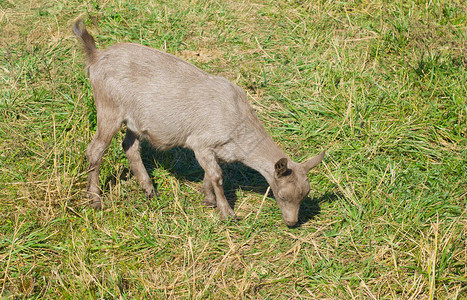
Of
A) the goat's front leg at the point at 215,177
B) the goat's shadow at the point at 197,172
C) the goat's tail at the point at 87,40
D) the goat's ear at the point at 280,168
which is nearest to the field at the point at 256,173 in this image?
the goat's shadow at the point at 197,172

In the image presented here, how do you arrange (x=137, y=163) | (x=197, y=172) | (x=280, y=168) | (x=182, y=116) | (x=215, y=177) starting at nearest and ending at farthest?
(x=280, y=168), (x=182, y=116), (x=215, y=177), (x=137, y=163), (x=197, y=172)

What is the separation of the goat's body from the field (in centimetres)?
46

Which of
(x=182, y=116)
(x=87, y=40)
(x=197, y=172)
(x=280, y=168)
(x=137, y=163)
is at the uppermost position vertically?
(x=87, y=40)

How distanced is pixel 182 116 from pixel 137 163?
3.38 ft

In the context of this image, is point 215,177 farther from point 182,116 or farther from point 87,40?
point 87,40

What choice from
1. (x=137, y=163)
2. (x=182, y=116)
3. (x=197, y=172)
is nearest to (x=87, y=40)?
(x=182, y=116)

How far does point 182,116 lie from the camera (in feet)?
19.7

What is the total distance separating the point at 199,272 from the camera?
5.47 meters

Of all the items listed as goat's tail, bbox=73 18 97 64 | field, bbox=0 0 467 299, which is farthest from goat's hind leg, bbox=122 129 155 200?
goat's tail, bbox=73 18 97 64

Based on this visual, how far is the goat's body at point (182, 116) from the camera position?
5.98m

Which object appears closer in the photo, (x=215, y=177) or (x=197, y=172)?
(x=215, y=177)

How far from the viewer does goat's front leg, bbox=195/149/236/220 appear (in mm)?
6105

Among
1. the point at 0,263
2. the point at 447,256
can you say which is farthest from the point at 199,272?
the point at 447,256

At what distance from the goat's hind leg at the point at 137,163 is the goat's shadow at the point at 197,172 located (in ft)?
0.54
